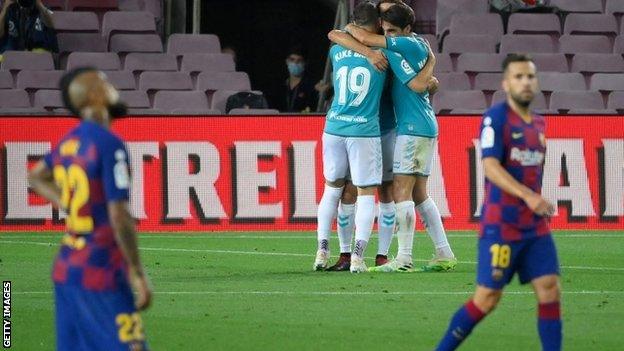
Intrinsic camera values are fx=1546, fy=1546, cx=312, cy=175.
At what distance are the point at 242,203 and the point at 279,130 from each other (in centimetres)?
90

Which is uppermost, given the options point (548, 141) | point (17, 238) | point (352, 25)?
point (352, 25)

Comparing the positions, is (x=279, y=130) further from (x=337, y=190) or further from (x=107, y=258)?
(x=107, y=258)

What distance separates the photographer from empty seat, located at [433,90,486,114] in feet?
63.4

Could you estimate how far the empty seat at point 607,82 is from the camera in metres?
20.2

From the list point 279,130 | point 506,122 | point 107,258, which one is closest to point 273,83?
point 279,130

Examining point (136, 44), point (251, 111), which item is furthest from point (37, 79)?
point (251, 111)

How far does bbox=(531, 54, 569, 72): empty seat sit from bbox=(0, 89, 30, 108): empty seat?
6.78m

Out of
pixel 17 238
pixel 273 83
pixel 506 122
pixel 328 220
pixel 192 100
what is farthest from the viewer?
pixel 273 83

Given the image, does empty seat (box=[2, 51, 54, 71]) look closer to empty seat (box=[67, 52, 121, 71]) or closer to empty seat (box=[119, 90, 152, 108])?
empty seat (box=[67, 52, 121, 71])

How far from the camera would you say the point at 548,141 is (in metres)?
17.0

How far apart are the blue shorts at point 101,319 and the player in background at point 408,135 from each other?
21.8ft

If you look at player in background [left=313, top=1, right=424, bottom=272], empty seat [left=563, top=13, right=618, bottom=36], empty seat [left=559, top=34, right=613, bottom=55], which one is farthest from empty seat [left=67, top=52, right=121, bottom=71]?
player in background [left=313, top=1, right=424, bottom=272]
